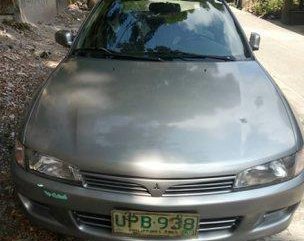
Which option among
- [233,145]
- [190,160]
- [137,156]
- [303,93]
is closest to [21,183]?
[137,156]

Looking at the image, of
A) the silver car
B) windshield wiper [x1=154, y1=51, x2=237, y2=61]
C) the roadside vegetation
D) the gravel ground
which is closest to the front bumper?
the silver car

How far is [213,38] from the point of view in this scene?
3812mm

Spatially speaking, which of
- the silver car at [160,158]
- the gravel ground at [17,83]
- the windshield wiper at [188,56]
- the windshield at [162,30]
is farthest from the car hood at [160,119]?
the gravel ground at [17,83]

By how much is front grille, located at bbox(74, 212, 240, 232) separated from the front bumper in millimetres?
20

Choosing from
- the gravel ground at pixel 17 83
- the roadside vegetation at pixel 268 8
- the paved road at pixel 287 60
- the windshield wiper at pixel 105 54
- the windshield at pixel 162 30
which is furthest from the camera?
the roadside vegetation at pixel 268 8

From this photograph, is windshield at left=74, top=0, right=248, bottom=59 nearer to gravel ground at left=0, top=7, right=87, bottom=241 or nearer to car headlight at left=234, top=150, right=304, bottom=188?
gravel ground at left=0, top=7, right=87, bottom=241

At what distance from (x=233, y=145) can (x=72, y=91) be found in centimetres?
116

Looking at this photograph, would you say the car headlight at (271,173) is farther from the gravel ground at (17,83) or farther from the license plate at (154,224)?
the gravel ground at (17,83)

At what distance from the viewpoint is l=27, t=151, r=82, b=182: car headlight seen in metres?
2.47

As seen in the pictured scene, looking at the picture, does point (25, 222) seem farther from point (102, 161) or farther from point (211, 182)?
point (211, 182)

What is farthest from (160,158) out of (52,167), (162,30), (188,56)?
(162,30)

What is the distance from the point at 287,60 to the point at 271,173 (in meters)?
6.79

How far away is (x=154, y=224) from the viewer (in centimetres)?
244

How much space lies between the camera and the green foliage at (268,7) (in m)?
17.1
